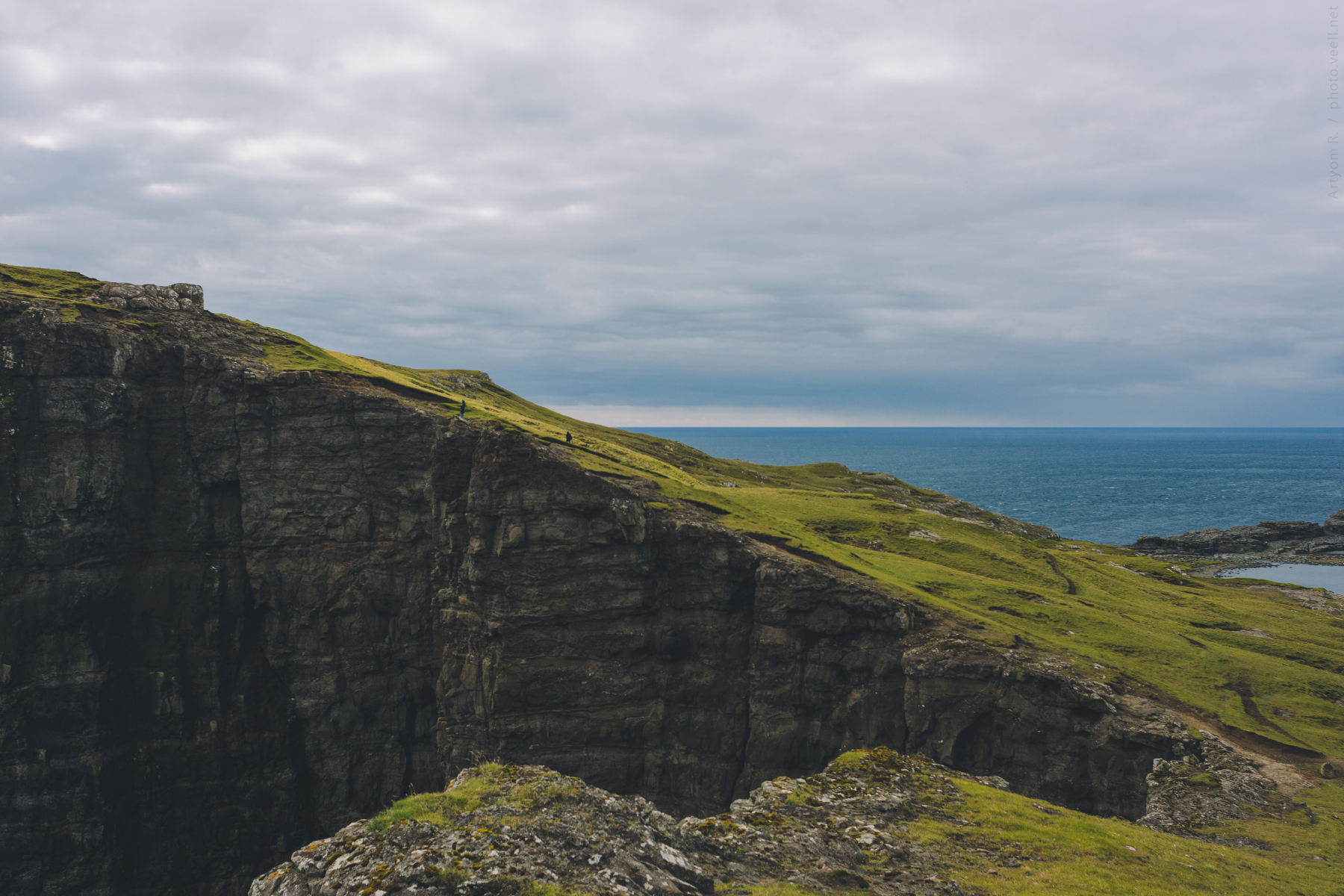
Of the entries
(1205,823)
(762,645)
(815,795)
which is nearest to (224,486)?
(762,645)

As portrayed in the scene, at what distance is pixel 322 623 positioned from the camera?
2176 inches

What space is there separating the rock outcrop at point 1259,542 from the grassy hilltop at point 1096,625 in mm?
40667

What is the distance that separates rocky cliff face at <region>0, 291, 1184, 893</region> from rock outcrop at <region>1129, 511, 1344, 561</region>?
99.8m

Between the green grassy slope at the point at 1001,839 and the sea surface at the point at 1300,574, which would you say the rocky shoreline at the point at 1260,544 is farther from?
the green grassy slope at the point at 1001,839

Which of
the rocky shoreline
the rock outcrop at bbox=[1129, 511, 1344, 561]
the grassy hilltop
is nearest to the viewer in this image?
the grassy hilltop

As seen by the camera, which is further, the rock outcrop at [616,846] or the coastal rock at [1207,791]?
the coastal rock at [1207,791]

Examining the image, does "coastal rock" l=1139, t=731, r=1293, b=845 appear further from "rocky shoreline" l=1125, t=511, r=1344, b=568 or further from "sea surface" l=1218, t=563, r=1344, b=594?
"rocky shoreline" l=1125, t=511, r=1344, b=568

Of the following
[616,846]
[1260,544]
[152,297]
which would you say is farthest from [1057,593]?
[1260,544]

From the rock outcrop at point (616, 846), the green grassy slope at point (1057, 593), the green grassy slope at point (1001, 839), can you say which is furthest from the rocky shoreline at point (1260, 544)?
the rock outcrop at point (616, 846)

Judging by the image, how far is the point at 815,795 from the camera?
85.9 ft

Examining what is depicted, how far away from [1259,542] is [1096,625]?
9514 centimetres

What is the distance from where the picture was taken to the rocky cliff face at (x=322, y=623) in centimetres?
4856

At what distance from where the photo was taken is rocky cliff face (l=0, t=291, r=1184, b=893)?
4856cm

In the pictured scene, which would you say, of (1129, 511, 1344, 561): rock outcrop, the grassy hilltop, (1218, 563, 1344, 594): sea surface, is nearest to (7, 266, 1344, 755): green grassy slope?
the grassy hilltop
